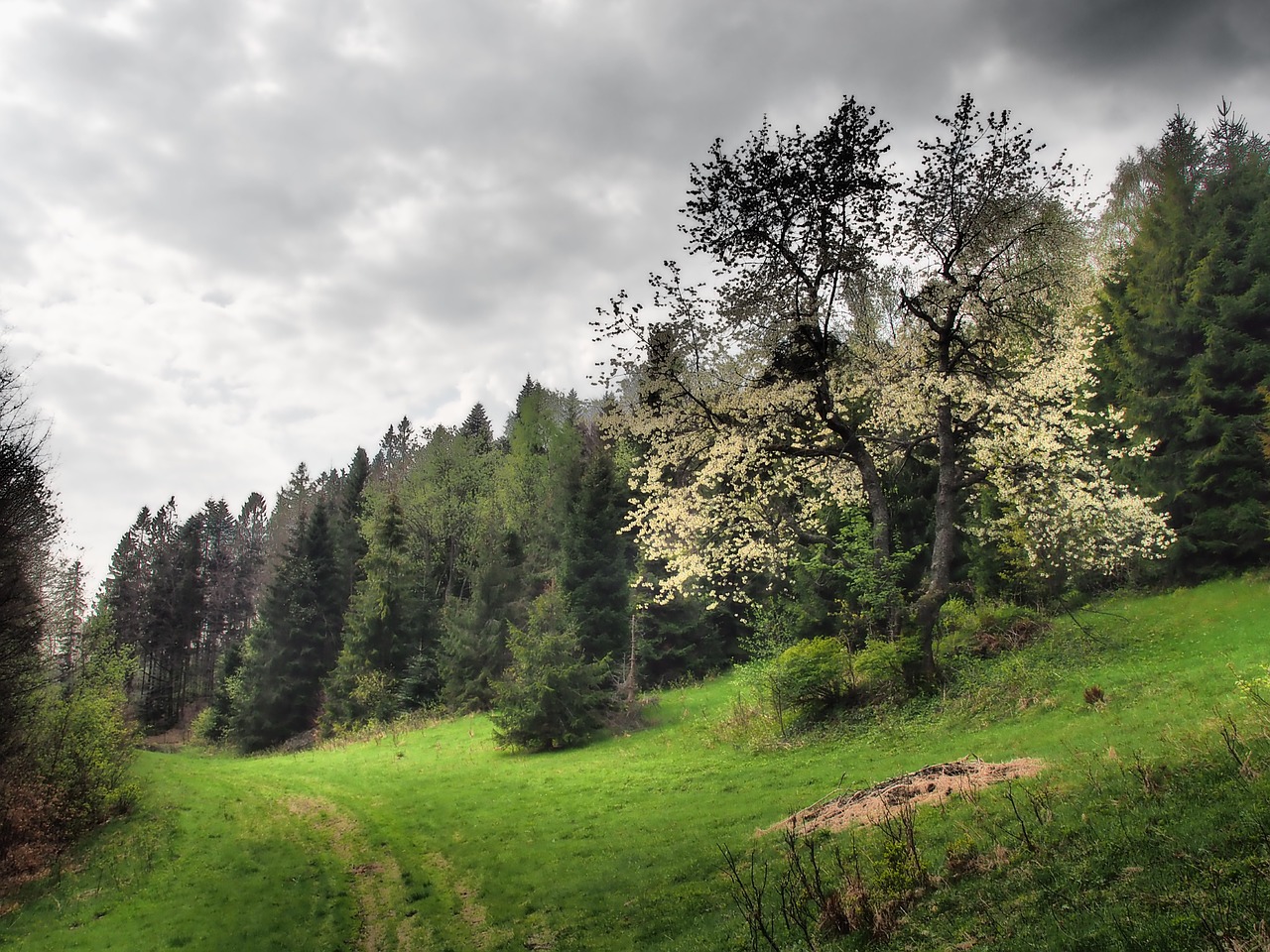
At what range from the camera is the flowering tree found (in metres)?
16.9

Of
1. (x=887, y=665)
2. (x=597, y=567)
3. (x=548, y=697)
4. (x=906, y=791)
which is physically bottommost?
(x=548, y=697)

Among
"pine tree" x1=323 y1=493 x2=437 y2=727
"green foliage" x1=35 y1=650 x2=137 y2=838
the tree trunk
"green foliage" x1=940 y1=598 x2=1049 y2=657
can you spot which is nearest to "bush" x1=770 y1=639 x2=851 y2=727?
the tree trunk

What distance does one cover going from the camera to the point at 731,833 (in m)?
11.9

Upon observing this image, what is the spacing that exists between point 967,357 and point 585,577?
23452 millimetres

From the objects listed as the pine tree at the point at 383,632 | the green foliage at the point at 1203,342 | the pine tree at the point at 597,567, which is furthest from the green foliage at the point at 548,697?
the green foliage at the point at 1203,342

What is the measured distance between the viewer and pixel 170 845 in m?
16.3

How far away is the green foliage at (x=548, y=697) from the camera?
1028 inches

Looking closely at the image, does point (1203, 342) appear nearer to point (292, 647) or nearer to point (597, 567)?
point (597, 567)

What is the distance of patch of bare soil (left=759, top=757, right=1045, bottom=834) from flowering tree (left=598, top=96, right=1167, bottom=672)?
7.04m

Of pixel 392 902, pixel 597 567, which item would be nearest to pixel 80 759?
pixel 392 902

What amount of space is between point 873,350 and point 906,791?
40.3 feet

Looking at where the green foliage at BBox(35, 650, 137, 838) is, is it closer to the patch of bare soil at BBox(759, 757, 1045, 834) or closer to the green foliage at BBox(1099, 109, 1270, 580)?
the patch of bare soil at BBox(759, 757, 1045, 834)

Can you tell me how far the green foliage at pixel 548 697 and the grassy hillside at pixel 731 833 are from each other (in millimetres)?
1759

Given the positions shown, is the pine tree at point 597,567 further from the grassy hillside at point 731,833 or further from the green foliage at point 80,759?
the green foliage at point 80,759
